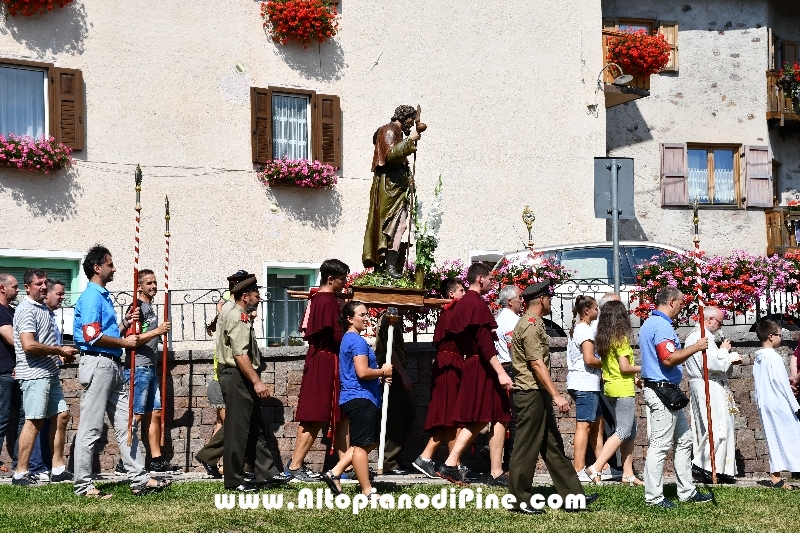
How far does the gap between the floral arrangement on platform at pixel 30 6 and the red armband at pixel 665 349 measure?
11.3 m

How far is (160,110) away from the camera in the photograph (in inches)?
736

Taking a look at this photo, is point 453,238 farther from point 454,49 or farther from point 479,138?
point 454,49

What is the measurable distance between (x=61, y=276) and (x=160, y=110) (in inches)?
114

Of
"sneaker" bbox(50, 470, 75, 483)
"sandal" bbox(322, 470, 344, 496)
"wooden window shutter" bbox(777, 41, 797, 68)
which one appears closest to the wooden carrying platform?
"sandal" bbox(322, 470, 344, 496)

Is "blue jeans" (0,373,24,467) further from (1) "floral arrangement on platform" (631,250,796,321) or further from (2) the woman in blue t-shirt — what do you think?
(1) "floral arrangement on platform" (631,250,796,321)

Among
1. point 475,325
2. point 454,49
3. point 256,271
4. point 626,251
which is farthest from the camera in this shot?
point 454,49

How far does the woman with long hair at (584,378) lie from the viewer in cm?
1179

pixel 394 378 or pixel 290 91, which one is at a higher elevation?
pixel 290 91

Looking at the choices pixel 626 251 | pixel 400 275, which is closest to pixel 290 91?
pixel 626 251

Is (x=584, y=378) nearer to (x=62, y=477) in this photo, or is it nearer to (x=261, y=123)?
(x=62, y=477)

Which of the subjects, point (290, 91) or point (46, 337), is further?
point (290, 91)

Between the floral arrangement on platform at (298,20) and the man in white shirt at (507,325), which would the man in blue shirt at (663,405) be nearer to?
the man in white shirt at (507,325)

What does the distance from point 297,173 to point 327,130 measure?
3.17 ft

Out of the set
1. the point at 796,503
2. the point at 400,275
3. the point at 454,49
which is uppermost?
the point at 454,49
